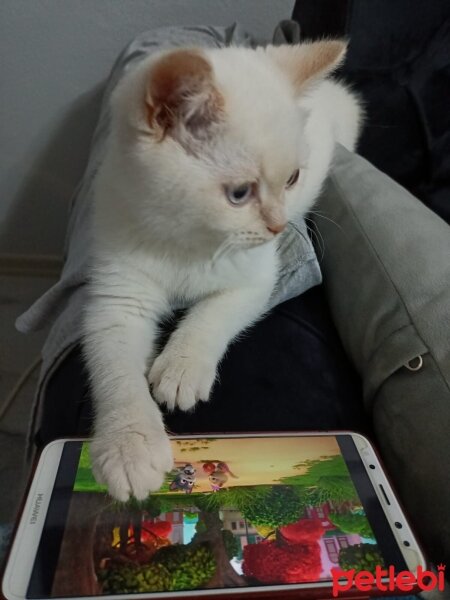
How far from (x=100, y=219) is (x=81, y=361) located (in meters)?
0.25

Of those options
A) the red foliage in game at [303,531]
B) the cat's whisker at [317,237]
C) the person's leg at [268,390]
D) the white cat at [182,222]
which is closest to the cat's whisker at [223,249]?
the white cat at [182,222]

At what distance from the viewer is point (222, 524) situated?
0.60 metres

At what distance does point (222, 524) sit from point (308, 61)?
727 mm

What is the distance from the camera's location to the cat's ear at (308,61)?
0.86 metres

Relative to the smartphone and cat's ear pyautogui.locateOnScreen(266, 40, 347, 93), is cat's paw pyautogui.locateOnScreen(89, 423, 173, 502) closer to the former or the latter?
the smartphone

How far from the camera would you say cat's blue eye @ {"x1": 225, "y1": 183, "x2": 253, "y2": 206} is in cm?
73

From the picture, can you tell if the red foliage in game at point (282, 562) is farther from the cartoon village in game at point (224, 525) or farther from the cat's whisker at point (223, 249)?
the cat's whisker at point (223, 249)

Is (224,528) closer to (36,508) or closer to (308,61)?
(36,508)

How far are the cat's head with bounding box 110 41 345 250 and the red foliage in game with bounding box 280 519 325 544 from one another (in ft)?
1.28

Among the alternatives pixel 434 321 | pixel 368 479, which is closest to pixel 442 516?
pixel 368 479

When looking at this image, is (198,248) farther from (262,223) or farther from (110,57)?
(110,57)

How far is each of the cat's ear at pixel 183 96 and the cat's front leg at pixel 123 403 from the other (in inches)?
12.8

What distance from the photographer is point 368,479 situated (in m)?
0.66

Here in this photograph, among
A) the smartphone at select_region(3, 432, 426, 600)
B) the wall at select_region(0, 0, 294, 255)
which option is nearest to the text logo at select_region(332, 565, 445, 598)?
the smartphone at select_region(3, 432, 426, 600)
